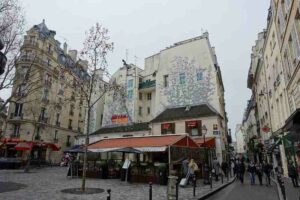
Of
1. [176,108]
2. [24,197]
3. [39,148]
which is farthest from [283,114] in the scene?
[39,148]

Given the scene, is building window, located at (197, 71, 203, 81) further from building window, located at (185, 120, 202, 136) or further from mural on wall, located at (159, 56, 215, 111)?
building window, located at (185, 120, 202, 136)

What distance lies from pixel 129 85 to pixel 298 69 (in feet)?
85.9

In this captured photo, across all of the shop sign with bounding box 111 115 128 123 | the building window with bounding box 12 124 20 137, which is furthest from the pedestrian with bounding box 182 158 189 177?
the building window with bounding box 12 124 20 137

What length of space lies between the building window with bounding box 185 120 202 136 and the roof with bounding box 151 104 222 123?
2.32 ft

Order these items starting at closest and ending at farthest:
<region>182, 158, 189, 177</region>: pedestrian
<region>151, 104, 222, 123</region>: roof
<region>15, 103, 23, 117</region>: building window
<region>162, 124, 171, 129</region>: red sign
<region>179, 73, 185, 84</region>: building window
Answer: <region>182, 158, 189, 177</region>: pedestrian → <region>151, 104, 222, 123</region>: roof → <region>162, 124, 171, 129</region>: red sign → <region>179, 73, 185, 84</region>: building window → <region>15, 103, 23, 117</region>: building window

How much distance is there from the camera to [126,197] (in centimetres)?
996

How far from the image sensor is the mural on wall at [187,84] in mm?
28312

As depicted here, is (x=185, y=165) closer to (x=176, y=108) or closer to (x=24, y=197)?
(x=24, y=197)

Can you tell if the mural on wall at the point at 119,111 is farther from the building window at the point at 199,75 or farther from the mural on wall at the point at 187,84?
the building window at the point at 199,75

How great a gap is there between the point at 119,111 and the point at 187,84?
11.6m

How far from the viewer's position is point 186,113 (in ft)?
89.6

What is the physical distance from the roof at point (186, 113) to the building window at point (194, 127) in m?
0.71

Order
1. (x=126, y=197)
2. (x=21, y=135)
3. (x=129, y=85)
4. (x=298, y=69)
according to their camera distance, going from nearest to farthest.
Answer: (x=126, y=197) → (x=298, y=69) → (x=21, y=135) → (x=129, y=85)

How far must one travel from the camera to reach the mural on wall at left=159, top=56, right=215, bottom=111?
28312 mm
